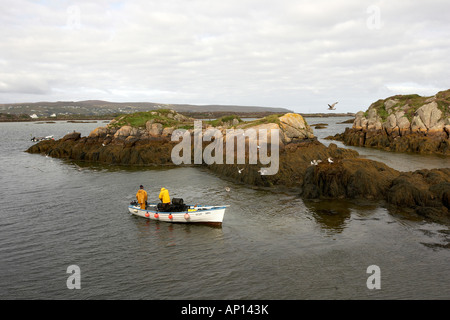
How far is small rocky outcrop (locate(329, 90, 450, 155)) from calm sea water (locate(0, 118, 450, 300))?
38061mm

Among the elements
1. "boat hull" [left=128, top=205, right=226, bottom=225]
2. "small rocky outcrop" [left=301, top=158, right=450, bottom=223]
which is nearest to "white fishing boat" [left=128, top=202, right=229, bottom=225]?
"boat hull" [left=128, top=205, right=226, bottom=225]

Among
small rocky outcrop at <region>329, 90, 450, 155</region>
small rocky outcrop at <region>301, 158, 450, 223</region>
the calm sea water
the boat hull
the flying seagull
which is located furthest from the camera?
small rocky outcrop at <region>329, 90, 450, 155</region>

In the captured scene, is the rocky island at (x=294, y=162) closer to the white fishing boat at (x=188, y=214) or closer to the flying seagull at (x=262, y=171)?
the flying seagull at (x=262, y=171)

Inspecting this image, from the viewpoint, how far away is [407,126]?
6044 cm

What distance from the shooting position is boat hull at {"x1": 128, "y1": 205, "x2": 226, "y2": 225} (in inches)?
856

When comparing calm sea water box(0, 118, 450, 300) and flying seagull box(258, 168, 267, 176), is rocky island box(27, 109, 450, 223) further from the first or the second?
calm sea water box(0, 118, 450, 300)

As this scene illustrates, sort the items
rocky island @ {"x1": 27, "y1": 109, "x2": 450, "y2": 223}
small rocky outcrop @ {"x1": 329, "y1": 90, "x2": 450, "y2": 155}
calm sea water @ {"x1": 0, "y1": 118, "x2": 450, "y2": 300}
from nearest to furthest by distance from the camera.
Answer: calm sea water @ {"x1": 0, "y1": 118, "x2": 450, "y2": 300}, rocky island @ {"x1": 27, "y1": 109, "x2": 450, "y2": 223}, small rocky outcrop @ {"x1": 329, "y1": 90, "x2": 450, "y2": 155}

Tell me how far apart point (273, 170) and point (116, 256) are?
67.7 ft

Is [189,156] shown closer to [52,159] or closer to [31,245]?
[52,159]

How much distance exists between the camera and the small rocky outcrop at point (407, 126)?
5403 centimetres

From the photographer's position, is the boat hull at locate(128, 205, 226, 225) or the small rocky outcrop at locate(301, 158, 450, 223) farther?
the small rocky outcrop at locate(301, 158, 450, 223)

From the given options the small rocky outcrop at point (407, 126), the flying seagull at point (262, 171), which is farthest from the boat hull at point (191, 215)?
the small rocky outcrop at point (407, 126)
